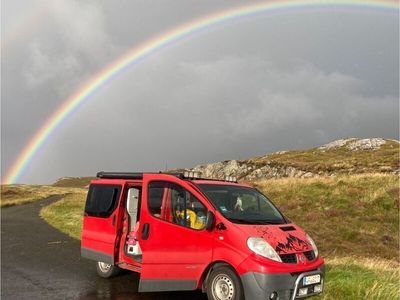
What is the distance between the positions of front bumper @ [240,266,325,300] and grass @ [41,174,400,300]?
7.05 ft

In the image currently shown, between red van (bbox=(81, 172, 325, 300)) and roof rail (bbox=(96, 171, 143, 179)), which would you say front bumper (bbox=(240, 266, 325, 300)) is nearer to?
red van (bbox=(81, 172, 325, 300))

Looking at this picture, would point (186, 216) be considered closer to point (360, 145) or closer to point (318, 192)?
point (318, 192)

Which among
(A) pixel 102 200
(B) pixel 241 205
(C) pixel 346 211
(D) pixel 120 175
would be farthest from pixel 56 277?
(C) pixel 346 211

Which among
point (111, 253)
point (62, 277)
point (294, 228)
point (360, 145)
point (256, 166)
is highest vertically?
point (360, 145)

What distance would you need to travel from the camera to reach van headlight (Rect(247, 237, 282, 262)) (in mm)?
6871

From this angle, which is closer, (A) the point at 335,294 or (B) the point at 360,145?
(A) the point at 335,294

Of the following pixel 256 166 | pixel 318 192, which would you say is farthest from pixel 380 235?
pixel 256 166

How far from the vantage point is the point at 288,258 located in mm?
7059

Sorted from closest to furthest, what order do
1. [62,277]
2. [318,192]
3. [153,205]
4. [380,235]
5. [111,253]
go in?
1. [153,205]
2. [111,253]
3. [62,277]
4. [380,235]
5. [318,192]

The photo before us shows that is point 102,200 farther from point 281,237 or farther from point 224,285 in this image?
point 281,237

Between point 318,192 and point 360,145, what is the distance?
105511 mm

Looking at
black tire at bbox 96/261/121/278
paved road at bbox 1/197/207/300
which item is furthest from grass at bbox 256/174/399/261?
paved road at bbox 1/197/207/300

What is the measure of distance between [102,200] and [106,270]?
66.8 inches

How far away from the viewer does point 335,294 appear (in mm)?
7816
